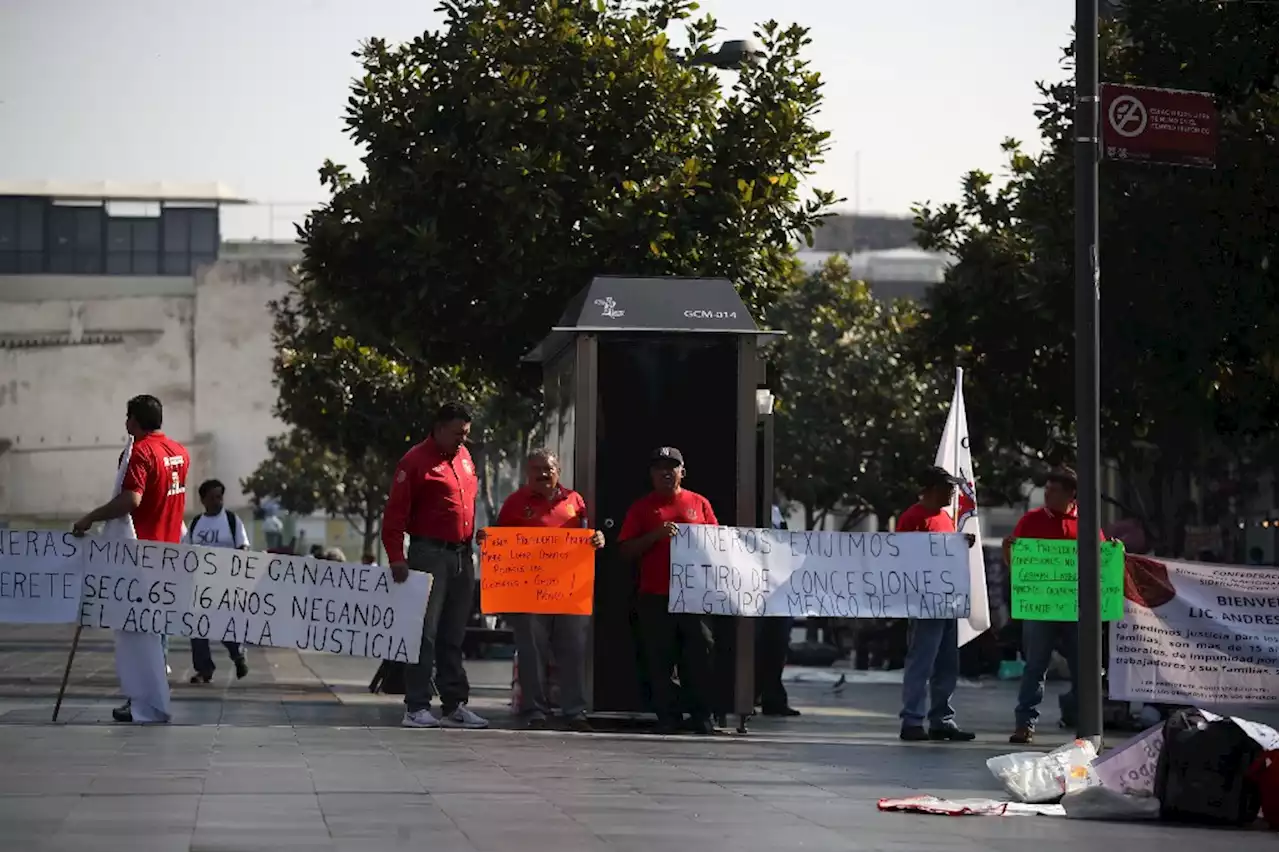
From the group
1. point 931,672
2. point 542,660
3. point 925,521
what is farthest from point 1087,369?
point 542,660

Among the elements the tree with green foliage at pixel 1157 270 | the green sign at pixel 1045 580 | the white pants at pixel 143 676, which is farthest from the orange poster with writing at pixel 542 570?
the tree with green foliage at pixel 1157 270

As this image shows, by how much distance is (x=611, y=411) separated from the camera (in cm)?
1520

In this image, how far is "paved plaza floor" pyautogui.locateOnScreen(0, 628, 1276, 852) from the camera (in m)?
8.41

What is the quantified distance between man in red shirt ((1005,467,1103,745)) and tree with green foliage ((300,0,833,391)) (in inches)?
269

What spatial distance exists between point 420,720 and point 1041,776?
5.08m

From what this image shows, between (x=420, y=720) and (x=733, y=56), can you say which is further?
(x=733, y=56)

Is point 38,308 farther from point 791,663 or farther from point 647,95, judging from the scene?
point 647,95

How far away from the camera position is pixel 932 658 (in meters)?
15.3

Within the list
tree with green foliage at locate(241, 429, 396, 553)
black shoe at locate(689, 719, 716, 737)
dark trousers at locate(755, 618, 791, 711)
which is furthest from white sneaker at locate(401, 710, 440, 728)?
tree with green foliage at locate(241, 429, 396, 553)

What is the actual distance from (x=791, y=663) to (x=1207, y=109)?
21.2m

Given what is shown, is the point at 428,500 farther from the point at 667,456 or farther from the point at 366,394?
the point at 366,394

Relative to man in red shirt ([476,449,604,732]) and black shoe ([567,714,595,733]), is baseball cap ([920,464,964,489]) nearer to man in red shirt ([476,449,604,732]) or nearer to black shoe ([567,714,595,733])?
man in red shirt ([476,449,604,732])

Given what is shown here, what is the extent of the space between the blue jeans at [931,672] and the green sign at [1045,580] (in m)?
0.50

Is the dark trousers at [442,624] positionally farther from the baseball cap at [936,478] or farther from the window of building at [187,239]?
the window of building at [187,239]
